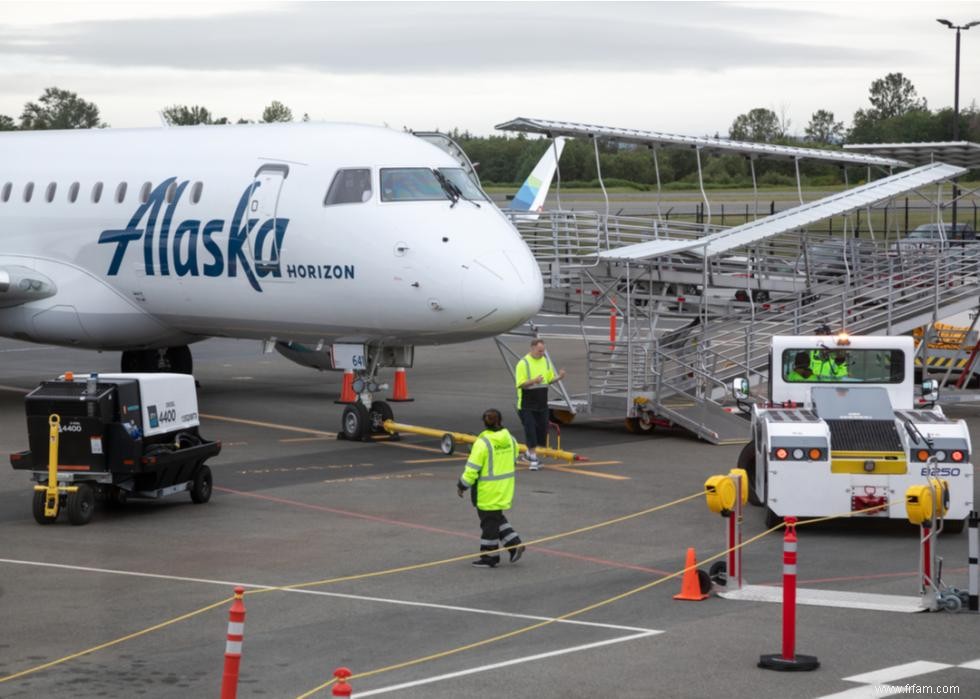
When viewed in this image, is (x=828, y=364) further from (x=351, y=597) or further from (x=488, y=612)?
(x=351, y=597)

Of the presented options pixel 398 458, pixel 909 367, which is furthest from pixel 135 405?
pixel 909 367

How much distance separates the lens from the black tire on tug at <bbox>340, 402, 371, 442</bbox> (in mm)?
23594

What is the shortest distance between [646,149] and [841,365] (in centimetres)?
2025

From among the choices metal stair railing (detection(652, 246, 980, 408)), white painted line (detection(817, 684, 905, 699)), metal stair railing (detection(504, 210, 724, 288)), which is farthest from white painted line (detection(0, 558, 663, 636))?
metal stair railing (detection(504, 210, 724, 288))

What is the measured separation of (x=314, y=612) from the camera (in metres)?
13.1

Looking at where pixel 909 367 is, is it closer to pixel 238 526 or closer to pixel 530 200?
pixel 238 526

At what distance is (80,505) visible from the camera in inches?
677

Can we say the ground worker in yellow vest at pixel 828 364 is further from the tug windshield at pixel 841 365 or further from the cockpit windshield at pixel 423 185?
the cockpit windshield at pixel 423 185

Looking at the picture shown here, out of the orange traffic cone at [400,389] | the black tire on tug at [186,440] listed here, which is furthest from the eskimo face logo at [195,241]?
the orange traffic cone at [400,389]

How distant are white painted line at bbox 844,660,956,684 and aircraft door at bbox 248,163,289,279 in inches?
566

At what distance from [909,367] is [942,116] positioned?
78.6 m

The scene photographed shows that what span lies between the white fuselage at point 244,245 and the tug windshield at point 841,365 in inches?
177

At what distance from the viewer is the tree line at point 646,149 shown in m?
45.5

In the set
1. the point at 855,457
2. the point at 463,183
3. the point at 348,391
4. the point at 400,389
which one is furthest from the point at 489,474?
the point at 400,389
